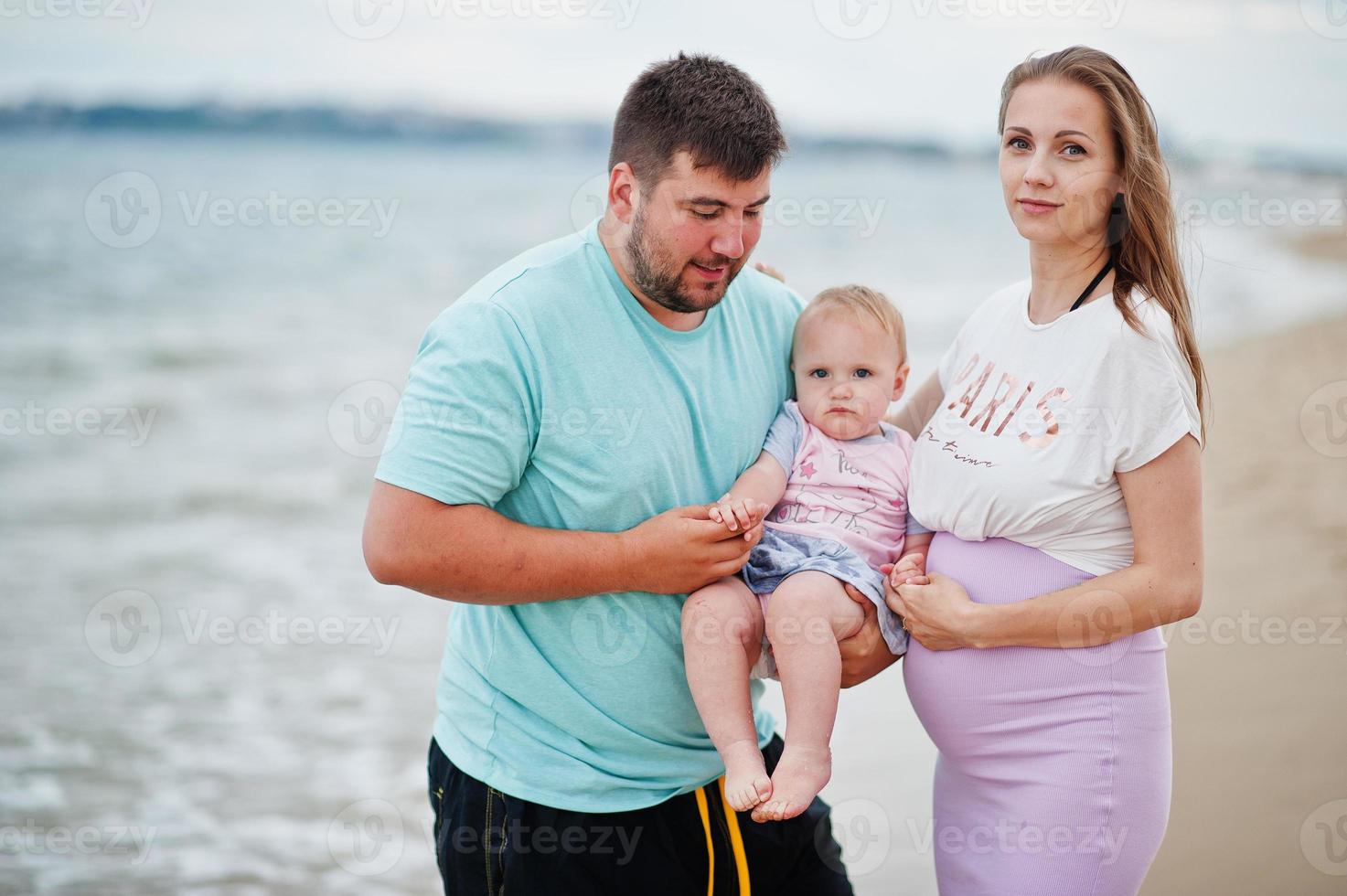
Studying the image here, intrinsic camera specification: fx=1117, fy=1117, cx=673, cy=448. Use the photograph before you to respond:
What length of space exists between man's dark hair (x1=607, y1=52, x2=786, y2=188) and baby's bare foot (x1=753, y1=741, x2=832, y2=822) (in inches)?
44.5

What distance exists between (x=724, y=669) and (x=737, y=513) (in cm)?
31

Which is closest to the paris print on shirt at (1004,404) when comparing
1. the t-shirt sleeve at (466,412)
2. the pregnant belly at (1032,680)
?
the pregnant belly at (1032,680)

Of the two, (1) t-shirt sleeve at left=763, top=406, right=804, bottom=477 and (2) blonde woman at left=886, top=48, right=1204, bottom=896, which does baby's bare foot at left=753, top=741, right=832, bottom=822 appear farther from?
(1) t-shirt sleeve at left=763, top=406, right=804, bottom=477

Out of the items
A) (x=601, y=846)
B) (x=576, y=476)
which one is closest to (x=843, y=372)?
(x=576, y=476)

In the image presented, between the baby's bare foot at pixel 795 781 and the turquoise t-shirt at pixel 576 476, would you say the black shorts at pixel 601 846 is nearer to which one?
the turquoise t-shirt at pixel 576 476

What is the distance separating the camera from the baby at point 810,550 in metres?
2.19

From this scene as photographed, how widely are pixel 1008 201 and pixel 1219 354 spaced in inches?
359

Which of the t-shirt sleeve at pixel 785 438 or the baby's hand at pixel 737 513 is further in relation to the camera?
the t-shirt sleeve at pixel 785 438

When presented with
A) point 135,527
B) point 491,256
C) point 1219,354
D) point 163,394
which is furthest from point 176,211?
point 1219,354

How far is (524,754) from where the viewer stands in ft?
7.41

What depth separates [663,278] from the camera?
2.22 m

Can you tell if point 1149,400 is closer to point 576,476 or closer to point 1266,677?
point 576,476

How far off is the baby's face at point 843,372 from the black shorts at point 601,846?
2.80ft

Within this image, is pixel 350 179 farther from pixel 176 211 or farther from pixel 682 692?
pixel 682 692
